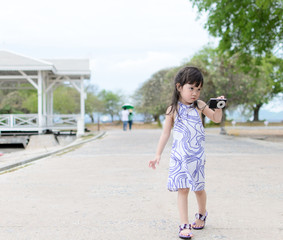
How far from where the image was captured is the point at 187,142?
3.48m

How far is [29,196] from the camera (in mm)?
5168

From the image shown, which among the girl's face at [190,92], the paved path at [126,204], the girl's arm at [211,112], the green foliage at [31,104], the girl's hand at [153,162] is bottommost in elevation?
the paved path at [126,204]

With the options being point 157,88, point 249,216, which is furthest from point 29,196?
point 157,88

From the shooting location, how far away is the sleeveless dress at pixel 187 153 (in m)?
3.43

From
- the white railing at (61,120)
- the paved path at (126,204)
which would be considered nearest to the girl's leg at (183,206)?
the paved path at (126,204)

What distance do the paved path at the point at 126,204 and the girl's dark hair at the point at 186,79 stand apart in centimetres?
115

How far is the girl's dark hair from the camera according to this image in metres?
3.49

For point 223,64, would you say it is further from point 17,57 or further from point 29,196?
point 29,196

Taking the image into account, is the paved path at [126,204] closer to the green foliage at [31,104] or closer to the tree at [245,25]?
the tree at [245,25]

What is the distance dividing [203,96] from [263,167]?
18443mm

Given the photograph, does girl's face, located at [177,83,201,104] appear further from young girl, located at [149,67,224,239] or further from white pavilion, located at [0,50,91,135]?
white pavilion, located at [0,50,91,135]

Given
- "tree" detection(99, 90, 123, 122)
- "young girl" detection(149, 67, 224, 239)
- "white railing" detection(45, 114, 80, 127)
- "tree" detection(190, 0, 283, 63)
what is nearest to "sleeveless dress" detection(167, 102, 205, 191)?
"young girl" detection(149, 67, 224, 239)

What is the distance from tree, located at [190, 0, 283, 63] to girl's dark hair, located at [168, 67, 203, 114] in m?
12.8

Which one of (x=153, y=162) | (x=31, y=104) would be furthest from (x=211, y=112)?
(x=31, y=104)
